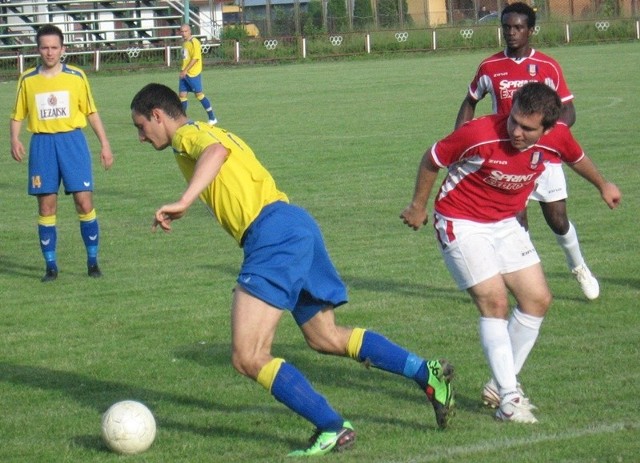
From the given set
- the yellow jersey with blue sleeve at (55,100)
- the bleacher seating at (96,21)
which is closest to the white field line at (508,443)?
the yellow jersey with blue sleeve at (55,100)

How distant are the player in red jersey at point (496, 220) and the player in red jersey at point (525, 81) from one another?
233 cm

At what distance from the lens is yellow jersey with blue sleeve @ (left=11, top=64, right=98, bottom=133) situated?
10.4m

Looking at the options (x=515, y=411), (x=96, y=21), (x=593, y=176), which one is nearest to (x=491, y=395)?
(x=515, y=411)

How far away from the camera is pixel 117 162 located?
19.2 metres

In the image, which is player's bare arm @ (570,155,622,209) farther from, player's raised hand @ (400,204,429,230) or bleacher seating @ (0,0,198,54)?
bleacher seating @ (0,0,198,54)

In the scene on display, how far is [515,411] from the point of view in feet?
18.7

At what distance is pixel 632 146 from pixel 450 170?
12665 millimetres

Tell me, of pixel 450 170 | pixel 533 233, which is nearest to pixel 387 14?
pixel 533 233

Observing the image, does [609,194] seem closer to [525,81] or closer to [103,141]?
[525,81]

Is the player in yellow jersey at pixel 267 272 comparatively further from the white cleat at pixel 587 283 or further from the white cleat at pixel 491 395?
the white cleat at pixel 587 283

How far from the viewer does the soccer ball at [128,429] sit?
17.9 feet

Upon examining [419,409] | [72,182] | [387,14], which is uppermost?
[387,14]

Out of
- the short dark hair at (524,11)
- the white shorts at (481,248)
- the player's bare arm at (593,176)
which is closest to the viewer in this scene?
the white shorts at (481,248)

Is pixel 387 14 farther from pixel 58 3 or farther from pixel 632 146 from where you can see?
pixel 632 146
